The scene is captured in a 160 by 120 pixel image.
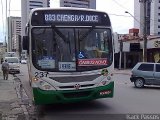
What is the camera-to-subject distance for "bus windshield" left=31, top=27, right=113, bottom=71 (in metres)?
11.3

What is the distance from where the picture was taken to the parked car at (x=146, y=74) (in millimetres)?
20938

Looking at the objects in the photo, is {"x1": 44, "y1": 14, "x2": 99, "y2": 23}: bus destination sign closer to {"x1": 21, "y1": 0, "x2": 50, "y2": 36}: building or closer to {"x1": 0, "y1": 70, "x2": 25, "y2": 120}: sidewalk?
{"x1": 0, "y1": 70, "x2": 25, "y2": 120}: sidewalk

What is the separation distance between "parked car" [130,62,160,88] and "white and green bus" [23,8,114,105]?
952 centimetres

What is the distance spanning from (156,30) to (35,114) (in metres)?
82.0

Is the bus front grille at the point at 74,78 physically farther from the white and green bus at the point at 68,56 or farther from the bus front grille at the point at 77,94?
the bus front grille at the point at 77,94

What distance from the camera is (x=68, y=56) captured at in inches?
449

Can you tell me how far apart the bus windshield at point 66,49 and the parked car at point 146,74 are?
32.1 ft

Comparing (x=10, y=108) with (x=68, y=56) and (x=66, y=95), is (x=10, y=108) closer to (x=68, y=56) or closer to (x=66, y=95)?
(x=66, y=95)

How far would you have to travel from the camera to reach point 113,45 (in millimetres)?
12102

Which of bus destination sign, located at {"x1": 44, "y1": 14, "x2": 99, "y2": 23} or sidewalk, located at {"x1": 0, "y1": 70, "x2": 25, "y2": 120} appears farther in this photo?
bus destination sign, located at {"x1": 44, "y1": 14, "x2": 99, "y2": 23}

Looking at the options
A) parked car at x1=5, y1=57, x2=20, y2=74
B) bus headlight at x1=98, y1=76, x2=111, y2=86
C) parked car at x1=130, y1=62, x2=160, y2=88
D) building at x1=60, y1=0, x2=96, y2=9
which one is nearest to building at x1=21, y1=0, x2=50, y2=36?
building at x1=60, y1=0, x2=96, y2=9

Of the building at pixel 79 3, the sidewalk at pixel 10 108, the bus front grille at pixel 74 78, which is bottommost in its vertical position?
the sidewalk at pixel 10 108

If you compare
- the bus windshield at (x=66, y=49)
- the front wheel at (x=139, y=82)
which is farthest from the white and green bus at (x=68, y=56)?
the front wheel at (x=139, y=82)

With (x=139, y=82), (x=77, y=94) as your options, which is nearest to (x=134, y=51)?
(x=139, y=82)
